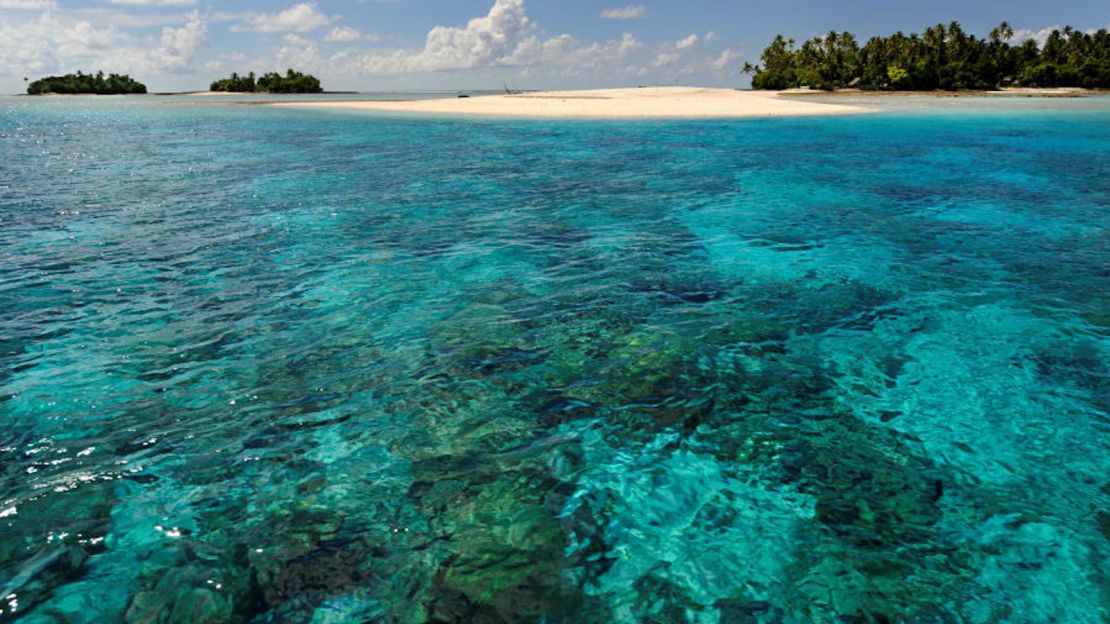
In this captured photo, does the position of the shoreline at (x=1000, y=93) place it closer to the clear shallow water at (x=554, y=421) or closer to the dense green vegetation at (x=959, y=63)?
the dense green vegetation at (x=959, y=63)

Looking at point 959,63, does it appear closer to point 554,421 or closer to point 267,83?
point 554,421

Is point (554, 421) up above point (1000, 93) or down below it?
below

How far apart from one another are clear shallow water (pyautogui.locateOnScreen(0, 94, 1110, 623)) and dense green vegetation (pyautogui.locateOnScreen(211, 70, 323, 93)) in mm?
202435

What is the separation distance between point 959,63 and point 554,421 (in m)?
153

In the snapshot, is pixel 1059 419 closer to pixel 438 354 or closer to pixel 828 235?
pixel 438 354

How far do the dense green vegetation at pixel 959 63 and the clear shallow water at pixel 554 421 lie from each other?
13480cm

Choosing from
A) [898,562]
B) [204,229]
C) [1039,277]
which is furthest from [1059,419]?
[204,229]

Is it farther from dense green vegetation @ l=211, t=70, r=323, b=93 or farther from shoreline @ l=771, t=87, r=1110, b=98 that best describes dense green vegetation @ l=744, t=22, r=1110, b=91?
dense green vegetation @ l=211, t=70, r=323, b=93

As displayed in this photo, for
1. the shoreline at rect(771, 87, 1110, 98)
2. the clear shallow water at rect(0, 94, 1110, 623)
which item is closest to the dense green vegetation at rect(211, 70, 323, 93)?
the shoreline at rect(771, 87, 1110, 98)

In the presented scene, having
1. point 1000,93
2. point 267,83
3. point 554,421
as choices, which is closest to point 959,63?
point 1000,93

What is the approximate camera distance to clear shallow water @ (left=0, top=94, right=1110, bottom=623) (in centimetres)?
486

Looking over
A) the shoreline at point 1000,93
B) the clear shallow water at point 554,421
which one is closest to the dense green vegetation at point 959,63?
the shoreline at point 1000,93

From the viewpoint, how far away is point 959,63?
12212cm

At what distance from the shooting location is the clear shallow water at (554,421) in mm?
4855
